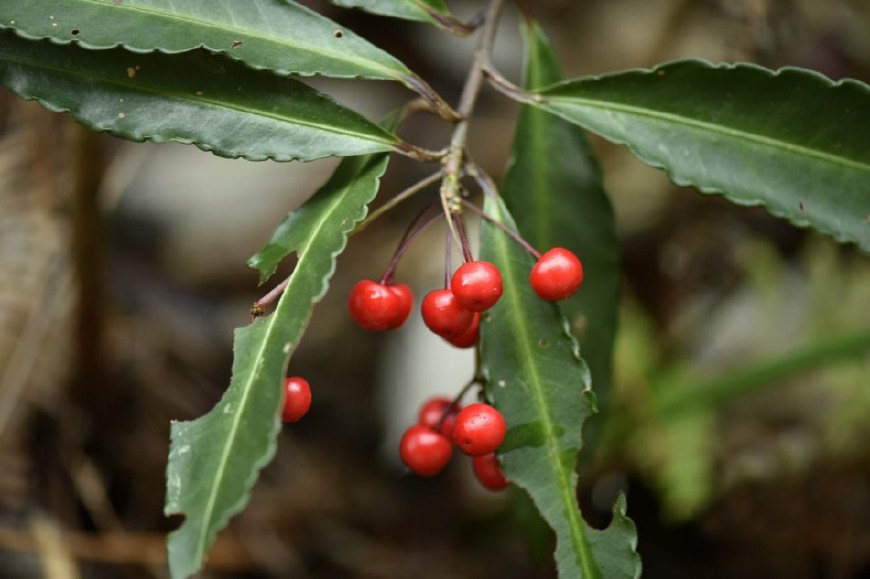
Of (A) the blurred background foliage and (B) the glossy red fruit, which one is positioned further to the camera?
(A) the blurred background foliage

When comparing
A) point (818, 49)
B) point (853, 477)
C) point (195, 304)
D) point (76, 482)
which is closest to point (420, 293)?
point (195, 304)

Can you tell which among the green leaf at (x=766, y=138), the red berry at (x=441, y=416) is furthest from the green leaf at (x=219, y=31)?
the red berry at (x=441, y=416)

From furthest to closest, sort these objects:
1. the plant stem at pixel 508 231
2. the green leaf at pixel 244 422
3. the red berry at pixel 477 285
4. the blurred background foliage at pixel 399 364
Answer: the blurred background foliage at pixel 399 364 < the plant stem at pixel 508 231 < the red berry at pixel 477 285 < the green leaf at pixel 244 422

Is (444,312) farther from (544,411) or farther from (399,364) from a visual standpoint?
(399,364)

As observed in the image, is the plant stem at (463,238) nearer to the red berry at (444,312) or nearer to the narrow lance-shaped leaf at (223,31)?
the red berry at (444,312)

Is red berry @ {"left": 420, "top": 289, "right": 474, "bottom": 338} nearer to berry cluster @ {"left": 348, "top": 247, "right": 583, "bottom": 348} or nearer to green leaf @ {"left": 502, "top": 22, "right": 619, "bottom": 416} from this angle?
berry cluster @ {"left": 348, "top": 247, "right": 583, "bottom": 348}

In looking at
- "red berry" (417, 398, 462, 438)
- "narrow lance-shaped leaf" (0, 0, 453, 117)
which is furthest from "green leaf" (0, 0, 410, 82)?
"red berry" (417, 398, 462, 438)
